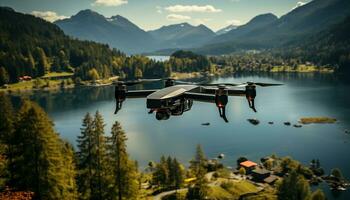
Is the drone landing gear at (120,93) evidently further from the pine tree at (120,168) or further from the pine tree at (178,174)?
the pine tree at (178,174)

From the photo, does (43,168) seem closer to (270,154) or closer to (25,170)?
(25,170)

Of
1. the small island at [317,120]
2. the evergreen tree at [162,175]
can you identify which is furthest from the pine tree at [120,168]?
the small island at [317,120]

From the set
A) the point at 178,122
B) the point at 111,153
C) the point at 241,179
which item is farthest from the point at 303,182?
the point at 178,122

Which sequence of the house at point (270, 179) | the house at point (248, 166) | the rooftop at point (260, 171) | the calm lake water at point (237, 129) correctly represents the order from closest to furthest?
the house at point (270, 179), the rooftop at point (260, 171), the house at point (248, 166), the calm lake water at point (237, 129)

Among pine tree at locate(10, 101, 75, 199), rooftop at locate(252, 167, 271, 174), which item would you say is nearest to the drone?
pine tree at locate(10, 101, 75, 199)

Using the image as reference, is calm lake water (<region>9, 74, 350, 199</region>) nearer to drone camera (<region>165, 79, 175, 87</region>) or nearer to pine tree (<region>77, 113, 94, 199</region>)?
pine tree (<region>77, 113, 94, 199</region>)

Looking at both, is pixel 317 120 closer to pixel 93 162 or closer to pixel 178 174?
pixel 178 174
